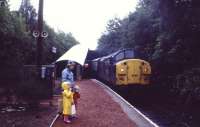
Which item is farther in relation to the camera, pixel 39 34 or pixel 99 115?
pixel 39 34

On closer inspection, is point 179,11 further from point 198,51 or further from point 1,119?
point 1,119

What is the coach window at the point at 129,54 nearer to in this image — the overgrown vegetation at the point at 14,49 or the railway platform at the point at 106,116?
the overgrown vegetation at the point at 14,49

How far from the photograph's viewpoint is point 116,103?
20.1m

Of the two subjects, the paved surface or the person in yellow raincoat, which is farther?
the person in yellow raincoat

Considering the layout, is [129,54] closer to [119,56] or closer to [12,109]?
[119,56]

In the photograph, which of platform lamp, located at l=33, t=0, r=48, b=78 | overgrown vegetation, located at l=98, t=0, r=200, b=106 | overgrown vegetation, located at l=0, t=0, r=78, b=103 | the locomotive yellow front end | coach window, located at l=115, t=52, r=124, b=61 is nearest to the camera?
overgrown vegetation, located at l=0, t=0, r=78, b=103

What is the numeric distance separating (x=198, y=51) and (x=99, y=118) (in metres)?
12.4

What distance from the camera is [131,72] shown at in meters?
25.2

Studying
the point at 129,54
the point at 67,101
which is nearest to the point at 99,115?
the point at 67,101

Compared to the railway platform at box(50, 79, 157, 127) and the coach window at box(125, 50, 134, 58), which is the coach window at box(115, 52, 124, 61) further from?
the railway platform at box(50, 79, 157, 127)

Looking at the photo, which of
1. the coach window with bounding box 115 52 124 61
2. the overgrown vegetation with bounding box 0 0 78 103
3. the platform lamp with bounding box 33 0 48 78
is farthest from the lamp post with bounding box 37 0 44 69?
the coach window with bounding box 115 52 124 61

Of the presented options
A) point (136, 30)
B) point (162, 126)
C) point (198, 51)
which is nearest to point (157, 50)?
point (198, 51)

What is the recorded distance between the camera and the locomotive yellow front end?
25.1m

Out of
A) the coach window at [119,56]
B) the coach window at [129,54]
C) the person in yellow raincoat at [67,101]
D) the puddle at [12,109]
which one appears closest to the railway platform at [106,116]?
the person in yellow raincoat at [67,101]
